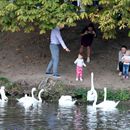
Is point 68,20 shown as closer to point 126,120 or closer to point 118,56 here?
point 118,56

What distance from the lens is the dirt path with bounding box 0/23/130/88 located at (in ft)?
67.9

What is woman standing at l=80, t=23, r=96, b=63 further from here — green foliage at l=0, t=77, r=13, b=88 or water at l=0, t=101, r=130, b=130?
water at l=0, t=101, r=130, b=130

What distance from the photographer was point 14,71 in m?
22.1

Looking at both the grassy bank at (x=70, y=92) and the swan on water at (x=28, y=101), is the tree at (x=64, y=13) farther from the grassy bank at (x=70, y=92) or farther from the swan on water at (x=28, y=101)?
the swan on water at (x=28, y=101)

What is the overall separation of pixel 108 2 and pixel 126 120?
559cm

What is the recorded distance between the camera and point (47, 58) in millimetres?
23547

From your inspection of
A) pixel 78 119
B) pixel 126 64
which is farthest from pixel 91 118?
pixel 126 64

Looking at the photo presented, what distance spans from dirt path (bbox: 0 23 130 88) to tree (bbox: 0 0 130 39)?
1.66 metres

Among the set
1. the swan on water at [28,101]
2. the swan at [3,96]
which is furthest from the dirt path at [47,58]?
the swan on water at [28,101]

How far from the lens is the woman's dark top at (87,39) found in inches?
890

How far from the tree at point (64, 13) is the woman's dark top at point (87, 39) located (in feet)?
6.40

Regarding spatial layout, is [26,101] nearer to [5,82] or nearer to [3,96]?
[3,96]

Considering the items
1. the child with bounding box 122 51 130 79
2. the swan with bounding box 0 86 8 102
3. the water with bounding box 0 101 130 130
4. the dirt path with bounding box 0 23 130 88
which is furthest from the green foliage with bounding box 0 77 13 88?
the child with bounding box 122 51 130 79

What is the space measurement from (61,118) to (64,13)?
19.1 feet
